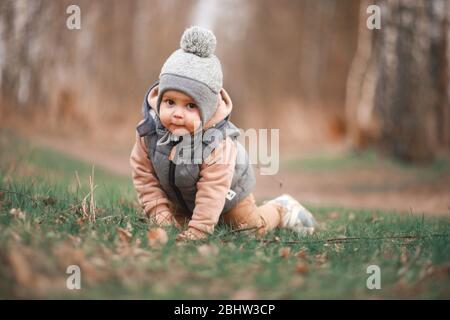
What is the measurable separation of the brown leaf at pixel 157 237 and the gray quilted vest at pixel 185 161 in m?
0.44

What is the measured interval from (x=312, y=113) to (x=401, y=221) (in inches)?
710

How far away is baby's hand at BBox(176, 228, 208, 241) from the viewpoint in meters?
2.88

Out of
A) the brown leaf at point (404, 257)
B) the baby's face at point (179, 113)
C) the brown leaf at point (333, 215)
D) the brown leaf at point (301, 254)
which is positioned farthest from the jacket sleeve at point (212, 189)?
the brown leaf at point (333, 215)

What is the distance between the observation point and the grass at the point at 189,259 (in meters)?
2.09

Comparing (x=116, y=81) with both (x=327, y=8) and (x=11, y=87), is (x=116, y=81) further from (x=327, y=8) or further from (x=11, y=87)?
(x=327, y=8)

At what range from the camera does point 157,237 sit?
275 centimetres

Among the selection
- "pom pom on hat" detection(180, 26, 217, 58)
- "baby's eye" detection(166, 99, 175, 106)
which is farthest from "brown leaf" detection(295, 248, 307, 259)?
"pom pom on hat" detection(180, 26, 217, 58)

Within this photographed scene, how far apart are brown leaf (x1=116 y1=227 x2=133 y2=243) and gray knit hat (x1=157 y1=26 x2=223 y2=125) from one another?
81 centimetres

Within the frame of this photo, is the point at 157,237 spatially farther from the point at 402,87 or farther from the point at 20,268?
the point at 402,87

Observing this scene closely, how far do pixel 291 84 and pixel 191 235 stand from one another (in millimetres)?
20614

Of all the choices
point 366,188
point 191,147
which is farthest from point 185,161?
point 366,188

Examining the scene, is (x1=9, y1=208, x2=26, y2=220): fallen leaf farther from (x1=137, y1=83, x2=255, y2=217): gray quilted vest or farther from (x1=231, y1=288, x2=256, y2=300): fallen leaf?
(x1=231, y1=288, x2=256, y2=300): fallen leaf

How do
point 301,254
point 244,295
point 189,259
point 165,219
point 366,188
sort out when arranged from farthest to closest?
1. point 366,188
2. point 165,219
3. point 301,254
4. point 189,259
5. point 244,295

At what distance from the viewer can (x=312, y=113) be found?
21734mm
